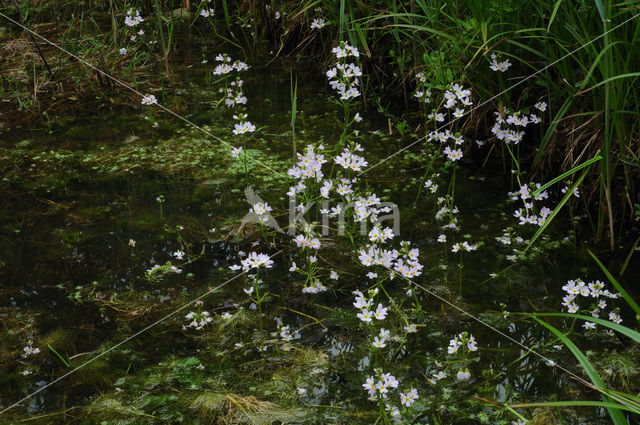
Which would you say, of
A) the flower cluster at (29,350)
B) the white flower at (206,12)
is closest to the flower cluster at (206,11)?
the white flower at (206,12)

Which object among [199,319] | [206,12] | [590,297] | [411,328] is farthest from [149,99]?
[590,297]

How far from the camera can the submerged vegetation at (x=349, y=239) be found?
204 centimetres

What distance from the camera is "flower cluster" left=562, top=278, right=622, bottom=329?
7.08 feet

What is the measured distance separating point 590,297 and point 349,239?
3.12 feet

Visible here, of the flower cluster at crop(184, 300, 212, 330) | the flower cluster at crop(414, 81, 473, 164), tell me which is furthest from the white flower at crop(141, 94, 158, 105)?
the flower cluster at crop(184, 300, 212, 330)

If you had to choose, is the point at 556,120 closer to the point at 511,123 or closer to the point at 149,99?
the point at 511,123

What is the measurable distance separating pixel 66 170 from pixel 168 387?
1.64 m

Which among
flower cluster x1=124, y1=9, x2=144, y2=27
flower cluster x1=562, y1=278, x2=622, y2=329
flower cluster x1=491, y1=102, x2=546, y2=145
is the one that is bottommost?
flower cluster x1=562, y1=278, x2=622, y2=329

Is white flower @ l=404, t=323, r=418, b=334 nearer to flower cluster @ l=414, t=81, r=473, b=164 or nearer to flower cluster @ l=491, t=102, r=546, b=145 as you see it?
flower cluster @ l=414, t=81, r=473, b=164

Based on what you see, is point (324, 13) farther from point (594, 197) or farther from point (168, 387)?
point (168, 387)

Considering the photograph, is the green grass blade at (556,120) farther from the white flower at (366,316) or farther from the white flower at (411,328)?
the white flower at (366,316)

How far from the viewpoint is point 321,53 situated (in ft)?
13.7

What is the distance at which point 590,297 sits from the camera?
2.38m

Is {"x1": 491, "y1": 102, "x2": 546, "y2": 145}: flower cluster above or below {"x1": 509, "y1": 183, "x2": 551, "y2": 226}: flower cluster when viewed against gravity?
above
